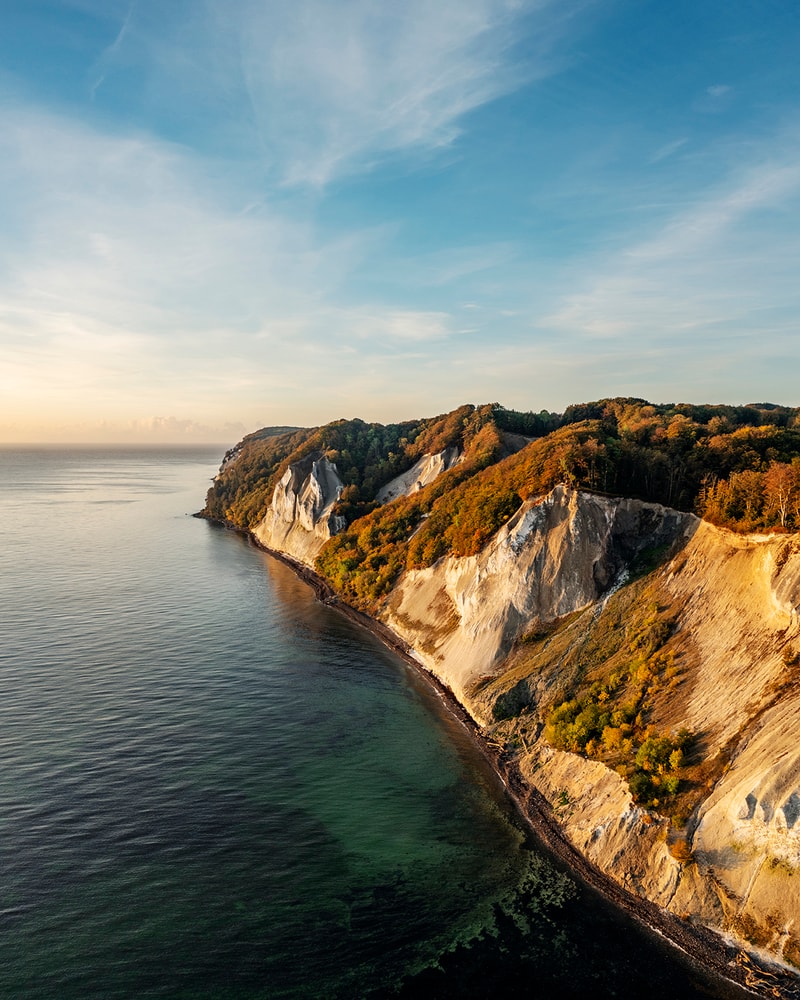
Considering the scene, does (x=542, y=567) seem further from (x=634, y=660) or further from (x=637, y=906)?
(x=637, y=906)

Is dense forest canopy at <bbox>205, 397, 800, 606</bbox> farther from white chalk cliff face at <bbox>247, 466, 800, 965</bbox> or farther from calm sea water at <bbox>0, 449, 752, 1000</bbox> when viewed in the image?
calm sea water at <bbox>0, 449, 752, 1000</bbox>

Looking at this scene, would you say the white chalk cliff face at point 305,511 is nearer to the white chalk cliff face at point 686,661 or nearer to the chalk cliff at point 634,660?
the chalk cliff at point 634,660

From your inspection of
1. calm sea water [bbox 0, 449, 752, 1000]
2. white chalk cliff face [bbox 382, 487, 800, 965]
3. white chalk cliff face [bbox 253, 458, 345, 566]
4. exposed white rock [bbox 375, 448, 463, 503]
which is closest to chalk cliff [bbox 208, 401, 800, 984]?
white chalk cliff face [bbox 382, 487, 800, 965]

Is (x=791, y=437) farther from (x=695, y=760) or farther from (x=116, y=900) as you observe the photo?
(x=116, y=900)

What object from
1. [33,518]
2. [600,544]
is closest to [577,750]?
[600,544]

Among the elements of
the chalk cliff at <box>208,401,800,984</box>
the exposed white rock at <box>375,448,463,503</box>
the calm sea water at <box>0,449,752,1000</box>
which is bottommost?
the calm sea water at <box>0,449,752,1000</box>

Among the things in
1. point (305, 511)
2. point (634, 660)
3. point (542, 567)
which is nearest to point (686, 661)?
point (634, 660)
